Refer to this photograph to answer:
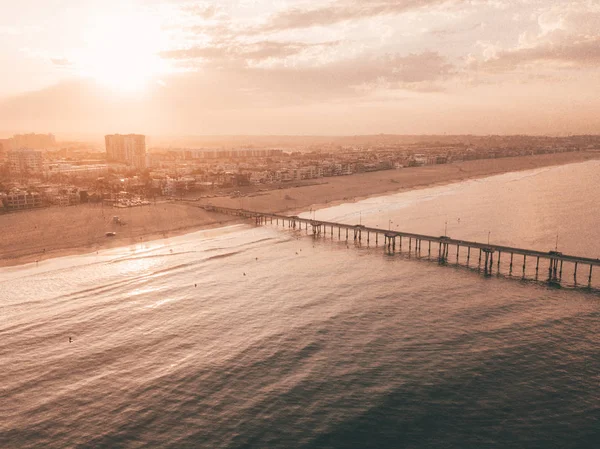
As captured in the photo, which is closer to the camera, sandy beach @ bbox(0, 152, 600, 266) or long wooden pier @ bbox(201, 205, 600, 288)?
long wooden pier @ bbox(201, 205, 600, 288)

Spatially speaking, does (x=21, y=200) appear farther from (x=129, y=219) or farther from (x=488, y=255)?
(x=488, y=255)

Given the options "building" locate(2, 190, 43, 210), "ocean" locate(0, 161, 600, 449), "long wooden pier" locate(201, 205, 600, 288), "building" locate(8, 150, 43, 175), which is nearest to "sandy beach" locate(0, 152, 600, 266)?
"building" locate(2, 190, 43, 210)

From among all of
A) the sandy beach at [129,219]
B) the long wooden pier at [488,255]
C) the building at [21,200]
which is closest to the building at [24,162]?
the building at [21,200]

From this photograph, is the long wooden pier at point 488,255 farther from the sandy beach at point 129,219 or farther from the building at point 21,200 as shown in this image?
the building at point 21,200

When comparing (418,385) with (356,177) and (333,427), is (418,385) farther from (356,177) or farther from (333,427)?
(356,177)

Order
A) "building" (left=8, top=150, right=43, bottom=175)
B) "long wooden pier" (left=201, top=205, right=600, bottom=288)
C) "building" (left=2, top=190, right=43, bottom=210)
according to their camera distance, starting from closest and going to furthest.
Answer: "long wooden pier" (left=201, top=205, right=600, bottom=288), "building" (left=2, top=190, right=43, bottom=210), "building" (left=8, top=150, right=43, bottom=175)

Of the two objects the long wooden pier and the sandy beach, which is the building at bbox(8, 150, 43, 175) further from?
the long wooden pier

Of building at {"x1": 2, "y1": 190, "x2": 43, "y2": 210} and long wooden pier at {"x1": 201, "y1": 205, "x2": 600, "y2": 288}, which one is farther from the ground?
building at {"x1": 2, "y1": 190, "x2": 43, "y2": 210}
